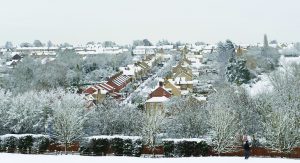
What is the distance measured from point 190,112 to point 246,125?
13.7 ft

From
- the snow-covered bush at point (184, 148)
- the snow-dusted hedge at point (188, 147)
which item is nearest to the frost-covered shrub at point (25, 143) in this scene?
the snow-dusted hedge at point (188, 147)

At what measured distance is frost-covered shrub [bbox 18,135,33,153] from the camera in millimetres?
27250

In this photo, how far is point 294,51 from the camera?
448 ft

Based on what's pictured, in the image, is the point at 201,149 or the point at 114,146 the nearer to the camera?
the point at 201,149

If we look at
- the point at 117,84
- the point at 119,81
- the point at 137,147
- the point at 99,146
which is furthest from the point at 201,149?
the point at 119,81

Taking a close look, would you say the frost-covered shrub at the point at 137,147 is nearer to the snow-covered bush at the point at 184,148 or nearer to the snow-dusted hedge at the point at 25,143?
the snow-covered bush at the point at 184,148

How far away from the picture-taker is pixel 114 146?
1009 inches

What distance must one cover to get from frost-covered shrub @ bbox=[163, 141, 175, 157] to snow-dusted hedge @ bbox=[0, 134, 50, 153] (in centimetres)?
696

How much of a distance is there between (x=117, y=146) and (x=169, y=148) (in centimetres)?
286

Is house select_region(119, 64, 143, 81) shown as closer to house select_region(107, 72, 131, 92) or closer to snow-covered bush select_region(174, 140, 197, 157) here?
house select_region(107, 72, 131, 92)

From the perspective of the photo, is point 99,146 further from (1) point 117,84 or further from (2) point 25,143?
(1) point 117,84

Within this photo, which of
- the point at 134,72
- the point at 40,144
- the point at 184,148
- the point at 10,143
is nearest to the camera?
the point at 184,148

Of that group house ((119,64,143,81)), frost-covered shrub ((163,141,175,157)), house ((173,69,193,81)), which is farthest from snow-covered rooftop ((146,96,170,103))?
house ((119,64,143,81))

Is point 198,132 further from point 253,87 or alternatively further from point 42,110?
point 253,87
